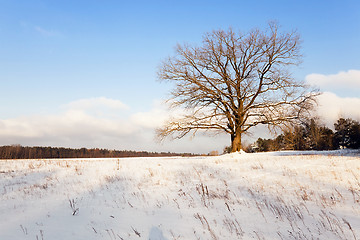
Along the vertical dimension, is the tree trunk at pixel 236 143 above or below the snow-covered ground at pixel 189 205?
above

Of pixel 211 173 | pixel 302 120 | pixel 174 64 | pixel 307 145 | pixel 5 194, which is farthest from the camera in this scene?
pixel 307 145

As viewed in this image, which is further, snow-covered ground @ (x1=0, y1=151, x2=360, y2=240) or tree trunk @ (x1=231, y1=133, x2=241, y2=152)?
tree trunk @ (x1=231, y1=133, x2=241, y2=152)

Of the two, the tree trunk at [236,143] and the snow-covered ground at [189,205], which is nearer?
the snow-covered ground at [189,205]

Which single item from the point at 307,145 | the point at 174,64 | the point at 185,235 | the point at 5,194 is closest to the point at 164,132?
the point at 174,64

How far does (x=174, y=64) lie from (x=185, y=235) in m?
15.3

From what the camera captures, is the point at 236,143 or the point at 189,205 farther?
the point at 236,143

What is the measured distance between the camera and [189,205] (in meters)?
5.65

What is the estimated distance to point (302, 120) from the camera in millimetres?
16703

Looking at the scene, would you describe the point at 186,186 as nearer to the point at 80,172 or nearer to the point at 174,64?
the point at 80,172

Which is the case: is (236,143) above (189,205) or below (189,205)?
above

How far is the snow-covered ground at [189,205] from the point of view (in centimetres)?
415

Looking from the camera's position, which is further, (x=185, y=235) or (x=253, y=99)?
(x=253, y=99)

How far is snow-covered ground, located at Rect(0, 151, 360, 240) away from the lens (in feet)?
13.6

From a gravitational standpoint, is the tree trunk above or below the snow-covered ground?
above
